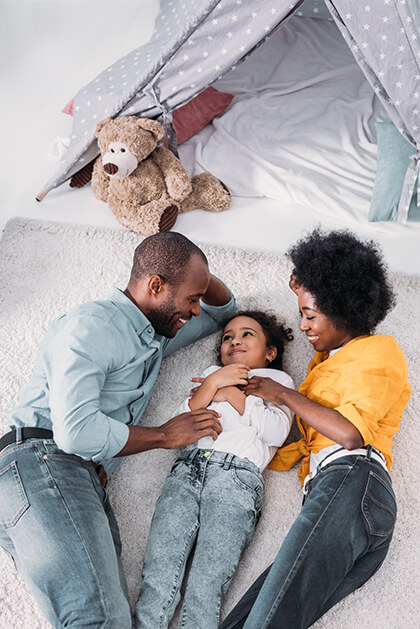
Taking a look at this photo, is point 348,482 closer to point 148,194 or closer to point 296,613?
point 296,613

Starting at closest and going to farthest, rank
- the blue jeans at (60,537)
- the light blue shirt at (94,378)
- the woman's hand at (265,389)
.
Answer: the blue jeans at (60,537), the light blue shirt at (94,378), the woman's hand at (265,389)

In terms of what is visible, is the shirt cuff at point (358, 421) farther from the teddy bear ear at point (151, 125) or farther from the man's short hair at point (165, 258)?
the teddy bear ear at point (151, 125)

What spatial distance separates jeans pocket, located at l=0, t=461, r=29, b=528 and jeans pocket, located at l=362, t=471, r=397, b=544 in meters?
0.78

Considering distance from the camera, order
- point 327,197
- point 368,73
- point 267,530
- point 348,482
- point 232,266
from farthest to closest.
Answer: point 327,197
point 232,266
point 368,73
point 267,530
point 348,482

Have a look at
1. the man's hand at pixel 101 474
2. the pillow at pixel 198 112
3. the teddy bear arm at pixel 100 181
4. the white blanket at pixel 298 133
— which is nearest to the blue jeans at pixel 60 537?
A: the man's hand at pixel 101 474

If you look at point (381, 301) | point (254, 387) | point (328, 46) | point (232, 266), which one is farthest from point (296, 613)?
point (328, 46)

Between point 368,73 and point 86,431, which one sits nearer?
point 86,431

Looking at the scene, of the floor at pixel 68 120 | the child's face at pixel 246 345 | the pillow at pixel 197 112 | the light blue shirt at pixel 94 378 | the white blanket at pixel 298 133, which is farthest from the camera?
the pillow at pixel 197 112

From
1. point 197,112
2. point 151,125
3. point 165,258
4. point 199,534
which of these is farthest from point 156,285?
point 197,112

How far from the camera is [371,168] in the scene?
98.8 inches

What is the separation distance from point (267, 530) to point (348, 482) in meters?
0.30

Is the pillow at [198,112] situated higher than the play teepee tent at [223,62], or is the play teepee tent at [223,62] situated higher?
the play teepee tent at [223,62]

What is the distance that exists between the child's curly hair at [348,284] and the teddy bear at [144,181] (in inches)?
30.9

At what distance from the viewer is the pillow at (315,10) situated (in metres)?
3.12
